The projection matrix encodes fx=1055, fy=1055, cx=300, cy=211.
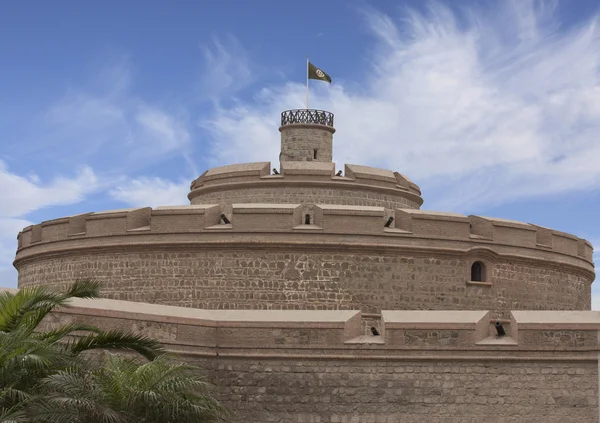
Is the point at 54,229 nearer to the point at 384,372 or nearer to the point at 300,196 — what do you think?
the point at 300,196

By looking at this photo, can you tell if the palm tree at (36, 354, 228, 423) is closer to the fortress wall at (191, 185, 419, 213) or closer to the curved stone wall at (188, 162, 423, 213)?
the fortress wall at (191, 185, 419, 213)

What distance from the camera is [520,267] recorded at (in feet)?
77.8

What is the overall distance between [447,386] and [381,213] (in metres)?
5.94

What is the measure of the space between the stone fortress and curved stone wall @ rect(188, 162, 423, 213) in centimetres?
4

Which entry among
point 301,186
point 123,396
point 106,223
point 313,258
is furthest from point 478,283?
point 123,396

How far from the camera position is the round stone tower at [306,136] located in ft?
94.0

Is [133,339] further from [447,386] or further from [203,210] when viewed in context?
[203,210]

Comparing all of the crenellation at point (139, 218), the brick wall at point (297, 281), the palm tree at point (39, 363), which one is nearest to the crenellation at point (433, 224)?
the brick wall at point (297, 281)

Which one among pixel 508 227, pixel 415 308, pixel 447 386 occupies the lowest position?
pixel 447 386

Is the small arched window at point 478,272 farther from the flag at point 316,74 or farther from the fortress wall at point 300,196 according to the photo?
the flag at point 316,74

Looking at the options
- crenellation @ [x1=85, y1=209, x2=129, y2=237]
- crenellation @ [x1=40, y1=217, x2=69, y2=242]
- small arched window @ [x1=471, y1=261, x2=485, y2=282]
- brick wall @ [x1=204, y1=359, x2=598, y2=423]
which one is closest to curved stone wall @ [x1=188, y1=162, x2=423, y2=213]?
crenellation @ [x1=85, y1=209, x2=129, y2=237]

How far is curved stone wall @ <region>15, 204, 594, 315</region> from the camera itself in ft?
72.2

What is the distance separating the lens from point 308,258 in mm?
22109

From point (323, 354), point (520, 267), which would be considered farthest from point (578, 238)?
point (323, 354)
